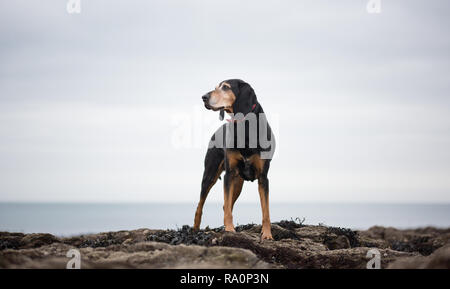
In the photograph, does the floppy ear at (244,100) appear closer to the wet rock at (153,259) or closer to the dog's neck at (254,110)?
the dog's neck at (254,110)

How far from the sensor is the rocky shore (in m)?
6.34

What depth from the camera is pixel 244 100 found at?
378 inches

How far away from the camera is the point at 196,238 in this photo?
8547 mm

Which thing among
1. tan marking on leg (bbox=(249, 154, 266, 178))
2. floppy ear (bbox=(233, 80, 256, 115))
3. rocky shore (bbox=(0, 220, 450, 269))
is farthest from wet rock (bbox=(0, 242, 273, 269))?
floppy ear (bbox=(233, 80, 256, 115))

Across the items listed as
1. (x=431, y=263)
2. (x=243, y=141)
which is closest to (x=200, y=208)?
(x=243, y=141)

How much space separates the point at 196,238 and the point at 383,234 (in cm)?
1299

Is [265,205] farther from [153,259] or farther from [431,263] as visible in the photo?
[431,263]

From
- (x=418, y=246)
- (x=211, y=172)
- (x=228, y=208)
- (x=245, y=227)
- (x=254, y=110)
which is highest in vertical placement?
(x=254, y=110)

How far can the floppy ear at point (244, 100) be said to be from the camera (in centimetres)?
959

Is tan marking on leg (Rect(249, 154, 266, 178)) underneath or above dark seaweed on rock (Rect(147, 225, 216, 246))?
above

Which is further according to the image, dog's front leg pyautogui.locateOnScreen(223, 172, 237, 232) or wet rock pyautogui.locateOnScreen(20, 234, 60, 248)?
dog's front leg pyautogui.locateOnScreen(223, 172, 237, 232)

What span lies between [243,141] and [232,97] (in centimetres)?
88

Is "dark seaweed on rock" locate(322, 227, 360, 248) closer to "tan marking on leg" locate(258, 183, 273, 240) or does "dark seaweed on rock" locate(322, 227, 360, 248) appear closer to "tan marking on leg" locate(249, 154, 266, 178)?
"tan marking on leg" locate(258, 183, 273, 240)
